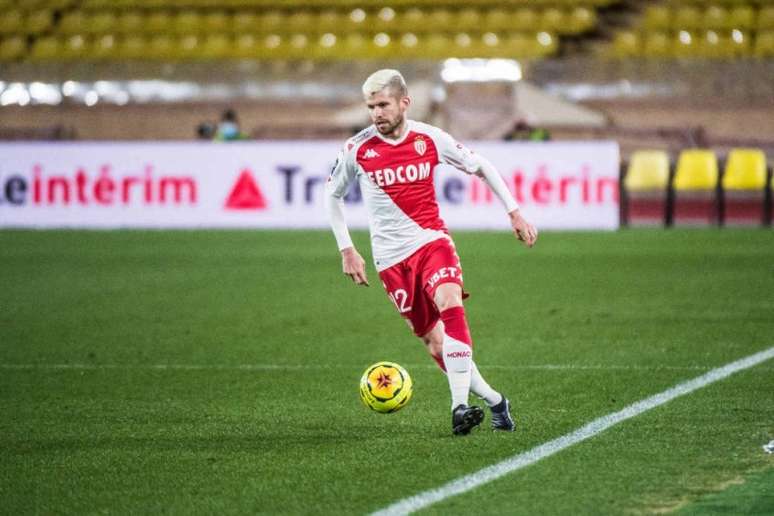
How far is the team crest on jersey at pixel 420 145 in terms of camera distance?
6.99 m

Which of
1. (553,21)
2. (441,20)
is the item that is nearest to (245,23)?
(441,20)

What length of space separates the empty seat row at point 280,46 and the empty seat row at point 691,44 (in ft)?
4.95

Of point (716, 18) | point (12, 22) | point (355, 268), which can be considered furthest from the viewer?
point (12, 22)

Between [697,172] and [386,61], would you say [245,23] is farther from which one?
[697,172]

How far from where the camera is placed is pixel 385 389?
6.99m

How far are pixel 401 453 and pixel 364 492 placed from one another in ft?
2.67

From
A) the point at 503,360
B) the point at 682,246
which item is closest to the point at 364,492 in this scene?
the point at 503,360

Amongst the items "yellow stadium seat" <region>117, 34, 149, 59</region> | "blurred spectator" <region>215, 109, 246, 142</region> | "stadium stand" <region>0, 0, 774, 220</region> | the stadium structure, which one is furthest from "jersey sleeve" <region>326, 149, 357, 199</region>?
"yellow stadium seat" <region>117, 34, 149, 59</region>

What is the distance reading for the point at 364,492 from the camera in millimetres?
5508

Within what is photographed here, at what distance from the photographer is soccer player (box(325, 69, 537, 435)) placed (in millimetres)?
6812

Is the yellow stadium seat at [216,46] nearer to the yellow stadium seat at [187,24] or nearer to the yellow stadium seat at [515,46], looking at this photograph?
the yellow stadium seat at [187,24]

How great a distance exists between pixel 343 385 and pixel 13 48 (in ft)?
77.4

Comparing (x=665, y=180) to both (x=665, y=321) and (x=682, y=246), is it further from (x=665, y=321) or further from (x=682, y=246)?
(x=665, y=321)

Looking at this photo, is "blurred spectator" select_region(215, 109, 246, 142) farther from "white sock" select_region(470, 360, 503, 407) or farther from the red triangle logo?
"white sock" select_region(470, 360, 503, 407)
